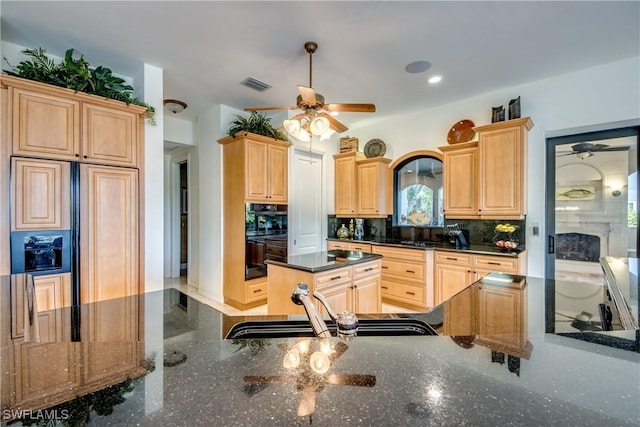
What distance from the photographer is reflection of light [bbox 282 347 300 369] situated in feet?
2.08

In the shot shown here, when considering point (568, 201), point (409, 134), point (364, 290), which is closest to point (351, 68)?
point (409, 134)

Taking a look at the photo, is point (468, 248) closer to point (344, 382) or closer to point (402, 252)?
point (402, 252)

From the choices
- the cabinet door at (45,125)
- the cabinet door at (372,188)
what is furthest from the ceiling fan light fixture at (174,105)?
the cabinet door at (372,188)

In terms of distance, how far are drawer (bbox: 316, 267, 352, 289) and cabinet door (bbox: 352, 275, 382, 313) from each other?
0.15 meters

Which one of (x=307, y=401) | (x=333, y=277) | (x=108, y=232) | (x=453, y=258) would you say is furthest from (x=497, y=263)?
(x=108, y=232)

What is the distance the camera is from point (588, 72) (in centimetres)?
321

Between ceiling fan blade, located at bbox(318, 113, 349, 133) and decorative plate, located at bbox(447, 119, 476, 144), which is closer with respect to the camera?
ceiling fan blade, located at bbox(318, 113, 349, 133)

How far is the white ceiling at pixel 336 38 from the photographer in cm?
224

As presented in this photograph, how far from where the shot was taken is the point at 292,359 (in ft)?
2.18

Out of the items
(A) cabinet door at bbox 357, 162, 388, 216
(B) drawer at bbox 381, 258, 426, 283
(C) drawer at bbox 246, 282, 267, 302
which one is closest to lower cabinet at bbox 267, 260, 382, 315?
(B) drawer at bbox 381, 258, 426, 283

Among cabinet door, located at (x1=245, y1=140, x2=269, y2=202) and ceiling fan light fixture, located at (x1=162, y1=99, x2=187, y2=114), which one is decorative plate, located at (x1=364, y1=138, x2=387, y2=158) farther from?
ceiling fan light fixture, located at (x1=162, y1=99, x2=187, y2=114)

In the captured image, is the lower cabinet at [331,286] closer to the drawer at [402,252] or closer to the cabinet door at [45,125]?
the drawer at [402,252]

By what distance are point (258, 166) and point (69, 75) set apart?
208 centimetres

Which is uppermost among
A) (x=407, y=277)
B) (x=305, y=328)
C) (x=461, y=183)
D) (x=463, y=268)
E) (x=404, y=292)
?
(x=461, y=183)
